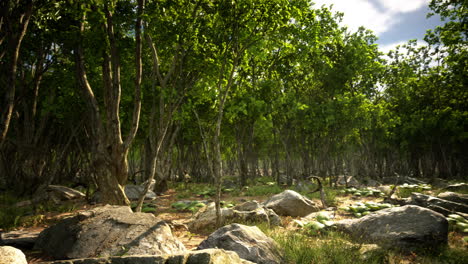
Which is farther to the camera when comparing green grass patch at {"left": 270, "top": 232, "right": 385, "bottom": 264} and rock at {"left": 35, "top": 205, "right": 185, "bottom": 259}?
green grass patch at {"left": 270, "top": 232, "right": 385, "bottom": 264}

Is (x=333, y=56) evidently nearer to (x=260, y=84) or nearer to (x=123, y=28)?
(x=260, y=84)

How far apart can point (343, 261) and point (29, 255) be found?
680 centimetres

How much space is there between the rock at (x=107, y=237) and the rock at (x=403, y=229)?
4.79m

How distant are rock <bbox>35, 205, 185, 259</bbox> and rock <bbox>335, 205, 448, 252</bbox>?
15.7ft

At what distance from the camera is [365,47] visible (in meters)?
19.0

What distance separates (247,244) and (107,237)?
292 cm

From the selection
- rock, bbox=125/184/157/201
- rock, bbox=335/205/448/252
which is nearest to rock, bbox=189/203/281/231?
rock, bbox=335/205/448/252

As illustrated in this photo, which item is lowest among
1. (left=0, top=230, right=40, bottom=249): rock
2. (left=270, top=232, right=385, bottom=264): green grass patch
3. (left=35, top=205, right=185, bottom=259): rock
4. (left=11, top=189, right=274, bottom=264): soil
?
(left=11, top=189, right=274, bottom=264): soil

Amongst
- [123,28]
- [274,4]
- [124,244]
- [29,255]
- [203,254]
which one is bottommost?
[29,255]

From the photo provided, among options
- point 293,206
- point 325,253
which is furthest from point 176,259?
point 293,206

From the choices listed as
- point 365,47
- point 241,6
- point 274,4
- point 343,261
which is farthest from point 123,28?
point 365,47

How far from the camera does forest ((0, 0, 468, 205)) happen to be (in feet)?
26.1

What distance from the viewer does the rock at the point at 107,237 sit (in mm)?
4863

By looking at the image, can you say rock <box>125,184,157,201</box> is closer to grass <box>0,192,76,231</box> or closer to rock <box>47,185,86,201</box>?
rock <box>47,185,86,201</box>
